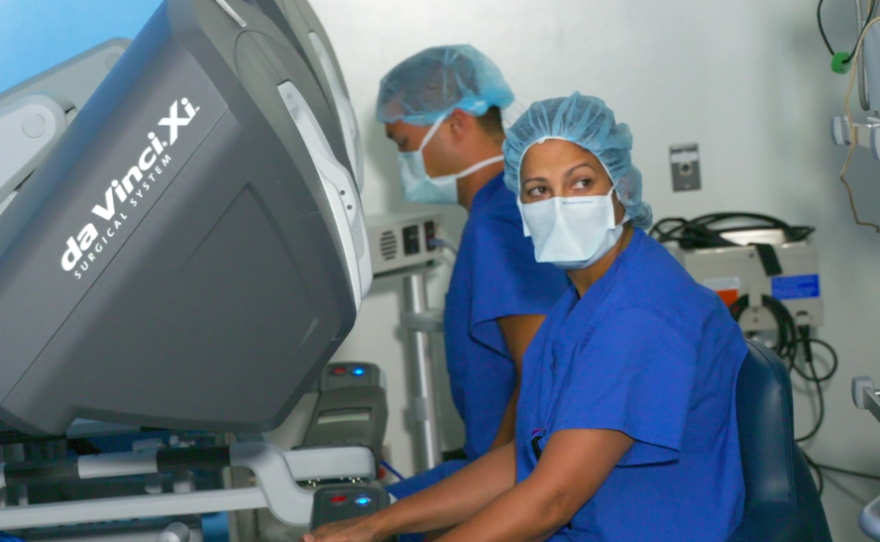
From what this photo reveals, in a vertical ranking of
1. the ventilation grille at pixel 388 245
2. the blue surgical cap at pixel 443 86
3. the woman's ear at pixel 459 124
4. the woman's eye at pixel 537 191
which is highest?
the blue surgical cap at pixel 443 86

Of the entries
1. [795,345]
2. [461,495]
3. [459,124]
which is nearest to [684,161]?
[795,345]

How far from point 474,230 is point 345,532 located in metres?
0.74

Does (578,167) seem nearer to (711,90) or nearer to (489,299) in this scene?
(489,299)

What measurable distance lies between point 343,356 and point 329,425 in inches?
43.0

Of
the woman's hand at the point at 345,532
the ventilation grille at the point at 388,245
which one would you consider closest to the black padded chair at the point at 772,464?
the woman's hand at the point at 345,532

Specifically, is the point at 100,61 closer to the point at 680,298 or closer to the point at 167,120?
the point at 167,120

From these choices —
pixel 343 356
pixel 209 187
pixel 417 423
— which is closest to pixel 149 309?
pixel 209 187

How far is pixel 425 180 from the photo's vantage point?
2197mm

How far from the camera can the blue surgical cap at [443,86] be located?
6.93 ft

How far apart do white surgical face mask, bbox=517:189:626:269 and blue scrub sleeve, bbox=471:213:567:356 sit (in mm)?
265

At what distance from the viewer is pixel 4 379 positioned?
0.92 metres

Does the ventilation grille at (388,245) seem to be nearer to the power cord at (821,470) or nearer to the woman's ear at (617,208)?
the woman's ear at (617,208)

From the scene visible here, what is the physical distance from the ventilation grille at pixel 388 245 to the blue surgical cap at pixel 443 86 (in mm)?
285

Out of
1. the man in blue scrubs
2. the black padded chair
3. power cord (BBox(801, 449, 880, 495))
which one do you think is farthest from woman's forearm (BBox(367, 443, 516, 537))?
power cord (BBox(801, 449, 880, 495))
